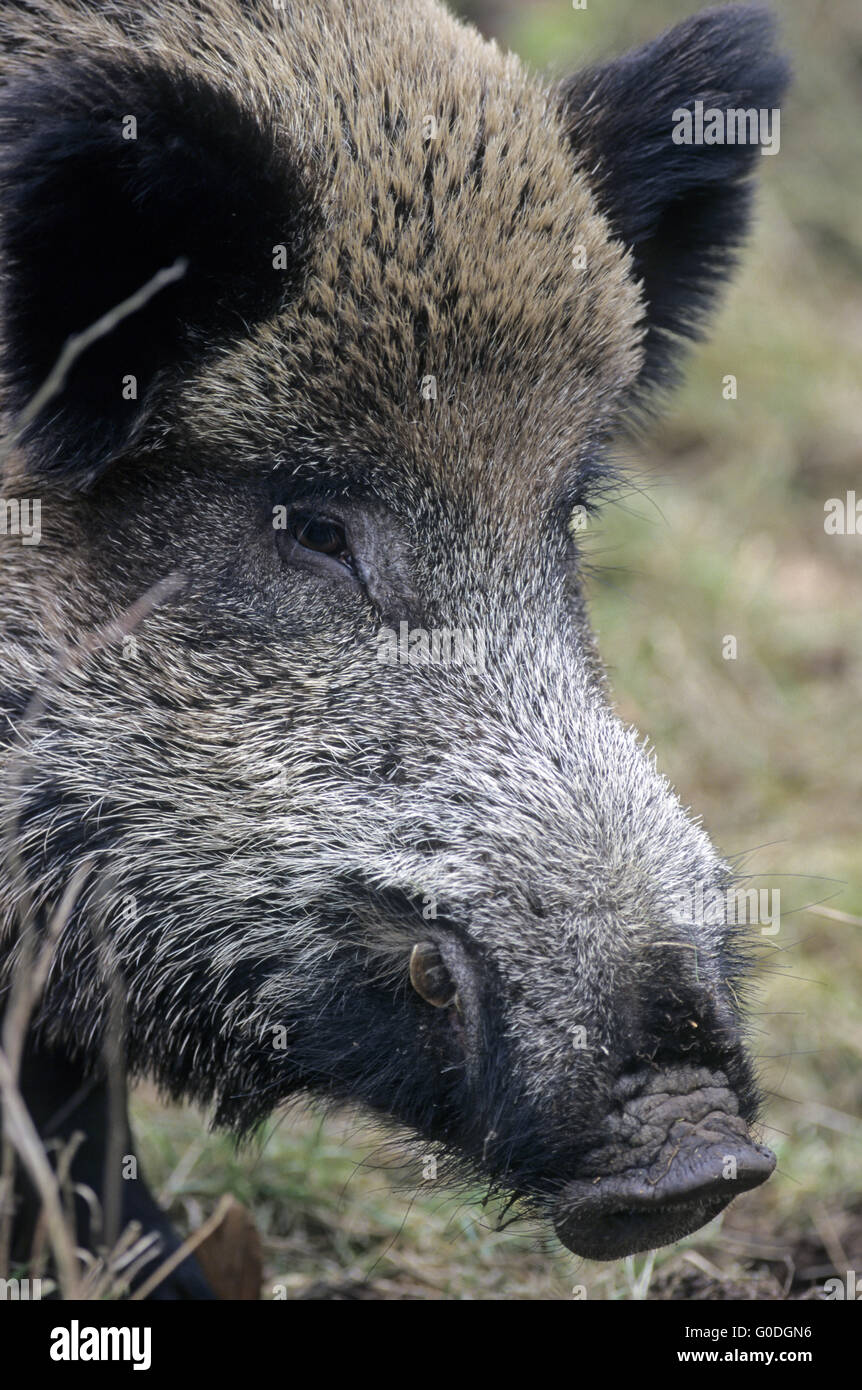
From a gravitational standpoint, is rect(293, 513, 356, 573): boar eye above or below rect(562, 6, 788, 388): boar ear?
below

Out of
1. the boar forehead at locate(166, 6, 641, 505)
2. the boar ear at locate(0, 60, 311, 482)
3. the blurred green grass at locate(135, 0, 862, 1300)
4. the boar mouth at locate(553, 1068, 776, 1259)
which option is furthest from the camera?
the blurred green grass at locate(135, 0, 862, 1300)

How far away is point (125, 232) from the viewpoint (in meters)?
3.20

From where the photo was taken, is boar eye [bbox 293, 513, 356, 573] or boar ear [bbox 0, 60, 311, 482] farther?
boar eye [bbox 293, 513, 356, 573]

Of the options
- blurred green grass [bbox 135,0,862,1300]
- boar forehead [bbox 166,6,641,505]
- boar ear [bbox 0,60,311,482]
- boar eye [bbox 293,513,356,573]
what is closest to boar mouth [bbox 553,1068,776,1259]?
blurred green grass [bbox 135,0,862,1300]

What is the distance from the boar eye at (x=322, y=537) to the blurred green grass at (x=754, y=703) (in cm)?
105

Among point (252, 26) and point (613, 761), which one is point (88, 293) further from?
point (613, 761)

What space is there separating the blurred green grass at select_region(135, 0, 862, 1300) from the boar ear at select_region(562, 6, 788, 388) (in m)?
0.49

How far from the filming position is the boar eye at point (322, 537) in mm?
3416

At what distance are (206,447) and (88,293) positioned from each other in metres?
0.41

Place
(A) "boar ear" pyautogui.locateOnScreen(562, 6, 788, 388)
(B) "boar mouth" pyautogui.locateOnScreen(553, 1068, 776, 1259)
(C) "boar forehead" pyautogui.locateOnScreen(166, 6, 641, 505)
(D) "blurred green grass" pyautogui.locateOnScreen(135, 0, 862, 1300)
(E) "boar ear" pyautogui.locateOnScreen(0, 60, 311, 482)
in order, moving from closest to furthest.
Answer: (B) "boar mouth" pyautogui.locateOnScreen(553, 1068, 776, 1259)
(E) "boar ear" pyautogui.locateOnScreen(0, 60, 311, 482)
(C) "boar forehead" pyautogui.locateOnScreen(166, 6, 641, 505)
(A) "boar ear" pyautogui.locateOnScreen(562, 6, 788, 388)
(D) "blurred green grass" pyautogui.locateOnScreen(135, 0, 862, 1300)

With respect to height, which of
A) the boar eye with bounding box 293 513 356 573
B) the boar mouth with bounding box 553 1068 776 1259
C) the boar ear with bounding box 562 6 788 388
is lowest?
the boar mouth with bounding box 553 1068 776 1259

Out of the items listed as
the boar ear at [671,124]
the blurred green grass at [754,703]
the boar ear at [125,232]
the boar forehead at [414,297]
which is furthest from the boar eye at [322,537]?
the boar ear at [671,124]

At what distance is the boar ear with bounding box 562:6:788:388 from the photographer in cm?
406

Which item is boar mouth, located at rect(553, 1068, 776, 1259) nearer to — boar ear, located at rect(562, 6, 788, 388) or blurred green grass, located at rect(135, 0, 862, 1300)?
blurred green grass, located at rect(135, 0, 862, 1300)
